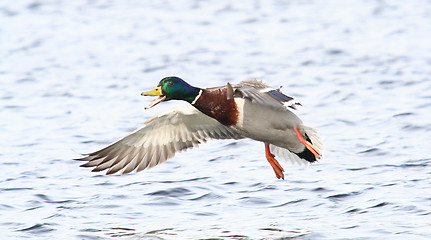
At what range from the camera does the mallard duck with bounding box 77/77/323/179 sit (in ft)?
23.5

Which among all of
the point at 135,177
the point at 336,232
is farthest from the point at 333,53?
the point at 336,232

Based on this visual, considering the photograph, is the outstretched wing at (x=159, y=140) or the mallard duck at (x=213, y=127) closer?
the mallard duck at (x=213, y=127)

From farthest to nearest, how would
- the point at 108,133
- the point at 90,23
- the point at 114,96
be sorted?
the point at 90,23 → the point at 114,96 → the point at 108,133

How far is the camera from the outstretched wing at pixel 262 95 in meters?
6.75

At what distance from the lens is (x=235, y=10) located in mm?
17797

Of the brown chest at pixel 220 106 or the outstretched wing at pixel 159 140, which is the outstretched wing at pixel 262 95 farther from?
the outstretched wing at pixel 159 140

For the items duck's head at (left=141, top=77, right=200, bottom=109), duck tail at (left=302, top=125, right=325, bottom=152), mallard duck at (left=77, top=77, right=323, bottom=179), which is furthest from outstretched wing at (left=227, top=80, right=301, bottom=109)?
duck tail at (left=302, top=125, right=325, bottom=152)

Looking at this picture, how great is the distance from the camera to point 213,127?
26.5ft

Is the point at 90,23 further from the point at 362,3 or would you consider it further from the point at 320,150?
the point at 320,150

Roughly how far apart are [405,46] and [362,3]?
142 inches

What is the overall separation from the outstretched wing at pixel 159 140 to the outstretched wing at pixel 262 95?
70cm

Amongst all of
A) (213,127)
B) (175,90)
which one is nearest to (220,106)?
(175,90)

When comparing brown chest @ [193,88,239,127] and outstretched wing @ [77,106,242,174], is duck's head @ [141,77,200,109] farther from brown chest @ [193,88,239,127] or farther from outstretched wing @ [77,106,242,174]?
outstretched wing @ [77,106,242,174]

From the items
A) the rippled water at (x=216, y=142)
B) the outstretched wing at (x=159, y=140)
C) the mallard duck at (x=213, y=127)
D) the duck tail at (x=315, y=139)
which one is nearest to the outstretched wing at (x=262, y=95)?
the mallard duck at (x=213, y=127)
